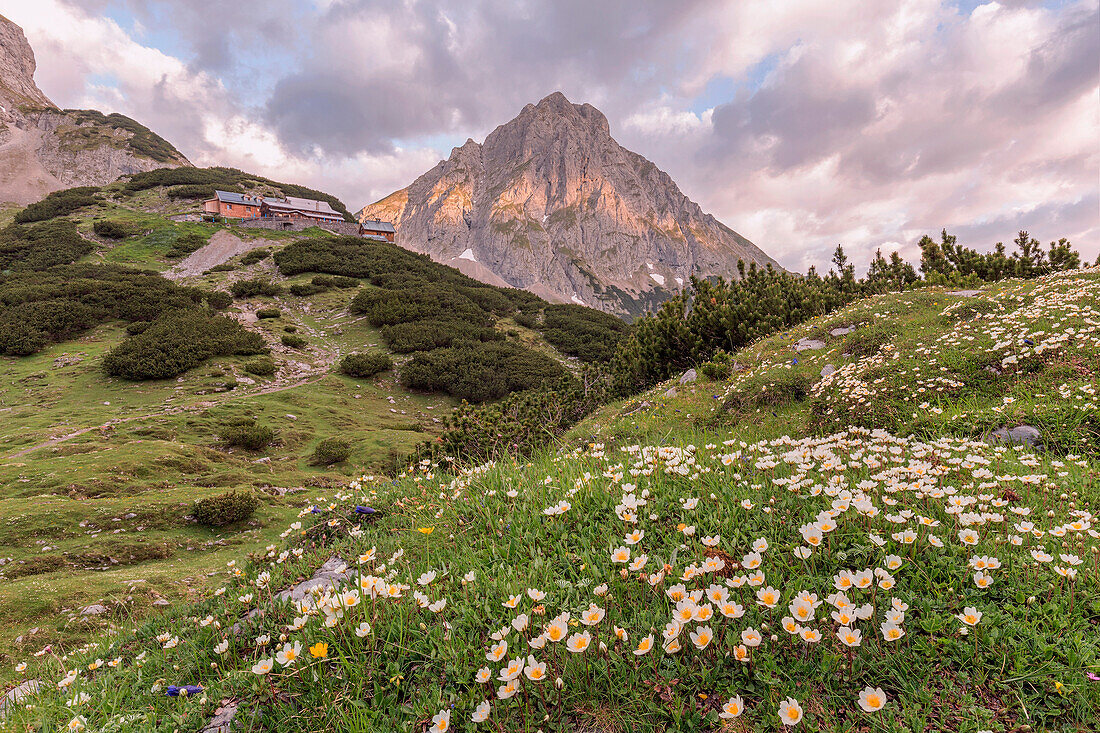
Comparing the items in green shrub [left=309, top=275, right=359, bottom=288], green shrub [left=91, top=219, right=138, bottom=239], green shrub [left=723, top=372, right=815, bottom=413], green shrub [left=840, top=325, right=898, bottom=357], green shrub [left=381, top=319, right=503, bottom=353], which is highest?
green shrub [left=91, top=219, right=138, bottom=239]

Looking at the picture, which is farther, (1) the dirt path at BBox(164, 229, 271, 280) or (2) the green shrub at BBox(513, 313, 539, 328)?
(1) the dirt path at BBox(164, 229, 271, 280)

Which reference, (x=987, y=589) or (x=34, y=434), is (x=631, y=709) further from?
(x=34, y=434)

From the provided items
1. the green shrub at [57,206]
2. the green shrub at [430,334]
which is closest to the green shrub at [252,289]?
the green shrub at [430,334]

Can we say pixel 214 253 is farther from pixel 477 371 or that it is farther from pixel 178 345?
pixel 477 371

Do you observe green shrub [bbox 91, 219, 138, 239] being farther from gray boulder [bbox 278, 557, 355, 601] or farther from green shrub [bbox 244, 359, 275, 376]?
gray boulder [bbox 278, 557, 355, 601]

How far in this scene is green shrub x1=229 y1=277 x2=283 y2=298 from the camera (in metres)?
38.1

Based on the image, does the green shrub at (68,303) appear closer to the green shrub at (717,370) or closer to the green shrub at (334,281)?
the green shrub at (334,281)

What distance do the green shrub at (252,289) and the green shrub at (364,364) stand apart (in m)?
15.7

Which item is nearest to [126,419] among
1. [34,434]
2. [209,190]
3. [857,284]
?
[34,434]

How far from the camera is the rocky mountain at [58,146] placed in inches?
3381

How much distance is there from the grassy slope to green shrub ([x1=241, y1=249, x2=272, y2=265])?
173ft

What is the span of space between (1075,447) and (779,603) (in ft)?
15.3

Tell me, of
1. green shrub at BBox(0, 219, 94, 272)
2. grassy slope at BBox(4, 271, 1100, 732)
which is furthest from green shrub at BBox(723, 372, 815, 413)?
green shrub at BBox(0, 219, 94, 272)

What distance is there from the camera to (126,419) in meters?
17.9
